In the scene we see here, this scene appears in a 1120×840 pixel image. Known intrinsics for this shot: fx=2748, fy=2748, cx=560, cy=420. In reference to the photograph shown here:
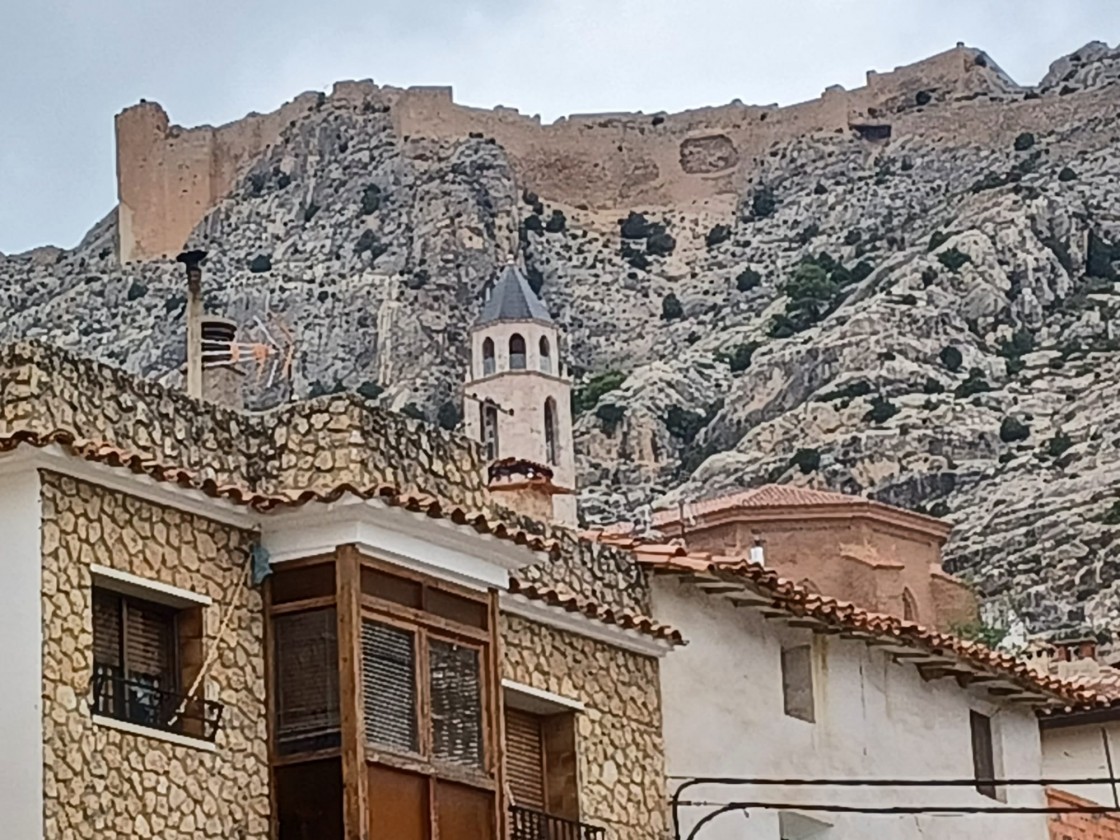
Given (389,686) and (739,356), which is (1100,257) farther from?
(389,686)

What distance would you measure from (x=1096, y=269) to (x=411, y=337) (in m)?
28.9

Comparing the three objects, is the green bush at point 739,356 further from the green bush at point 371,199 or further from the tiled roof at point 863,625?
the tiled roof at point 863,625

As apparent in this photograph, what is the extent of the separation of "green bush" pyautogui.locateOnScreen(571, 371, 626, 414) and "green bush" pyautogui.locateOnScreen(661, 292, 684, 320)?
8008 mm

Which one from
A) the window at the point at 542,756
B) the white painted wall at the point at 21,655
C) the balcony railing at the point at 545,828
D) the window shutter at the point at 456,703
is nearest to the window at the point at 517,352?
the window at the point at 542,756

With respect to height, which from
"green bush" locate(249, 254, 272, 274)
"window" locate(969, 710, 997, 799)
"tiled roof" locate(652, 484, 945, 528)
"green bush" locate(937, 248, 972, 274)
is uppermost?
"green bush" locate(249, 254, 272, 274)

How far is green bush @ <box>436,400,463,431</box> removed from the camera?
362ft

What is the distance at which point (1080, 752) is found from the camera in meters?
28.3

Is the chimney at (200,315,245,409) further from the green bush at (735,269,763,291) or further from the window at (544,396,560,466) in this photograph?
the green bush at (735,269,763,291)

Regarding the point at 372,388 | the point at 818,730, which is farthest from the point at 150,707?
the point at 372,388

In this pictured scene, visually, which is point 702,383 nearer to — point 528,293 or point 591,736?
point 528,293

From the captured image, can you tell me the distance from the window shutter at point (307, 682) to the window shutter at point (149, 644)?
719 mm

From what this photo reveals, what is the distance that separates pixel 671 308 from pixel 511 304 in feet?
87.4

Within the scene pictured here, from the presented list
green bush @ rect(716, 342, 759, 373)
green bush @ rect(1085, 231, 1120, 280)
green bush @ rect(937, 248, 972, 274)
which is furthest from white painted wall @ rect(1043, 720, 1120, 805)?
green bush @ rect(1085, 231, 1120, 280)

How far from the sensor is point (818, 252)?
125 meters
